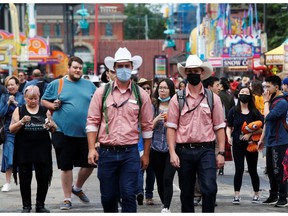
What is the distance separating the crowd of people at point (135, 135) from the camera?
874 cm

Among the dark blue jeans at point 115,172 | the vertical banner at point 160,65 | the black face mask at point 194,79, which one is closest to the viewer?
the dark blue jeans at point 115,172

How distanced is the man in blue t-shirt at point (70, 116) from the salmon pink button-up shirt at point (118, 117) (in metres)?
2.37

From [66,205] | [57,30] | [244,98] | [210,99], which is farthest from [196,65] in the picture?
[57,30]

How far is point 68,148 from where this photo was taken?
37.1 ft

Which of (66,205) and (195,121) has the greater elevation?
(195,121)

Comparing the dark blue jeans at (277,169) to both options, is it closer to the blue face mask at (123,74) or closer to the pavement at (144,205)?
the pavement at (144,205)

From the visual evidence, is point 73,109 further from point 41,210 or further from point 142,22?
point 142,22

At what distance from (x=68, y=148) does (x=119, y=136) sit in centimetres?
270

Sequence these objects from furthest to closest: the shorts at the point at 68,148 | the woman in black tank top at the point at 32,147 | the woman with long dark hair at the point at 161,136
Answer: the shorts at the point at 68,148, the woman with long dark hair at the point at 161,136, the woman in black tank top at the point at 32,147

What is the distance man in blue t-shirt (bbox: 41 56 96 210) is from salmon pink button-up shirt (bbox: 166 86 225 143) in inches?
91.5

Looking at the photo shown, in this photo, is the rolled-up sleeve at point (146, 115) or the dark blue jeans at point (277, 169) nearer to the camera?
the rolled-up sleeve at point (146, 115)

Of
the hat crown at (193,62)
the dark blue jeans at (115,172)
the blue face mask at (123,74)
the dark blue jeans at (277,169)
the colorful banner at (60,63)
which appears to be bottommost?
the dark blue jeans at (277,169)

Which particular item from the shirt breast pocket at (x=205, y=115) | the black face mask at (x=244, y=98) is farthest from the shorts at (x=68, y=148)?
the shirt breast pocket at (x=205, y=115)

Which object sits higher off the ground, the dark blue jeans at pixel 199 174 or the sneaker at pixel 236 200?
the dark blue jeans at pixel 199 174
